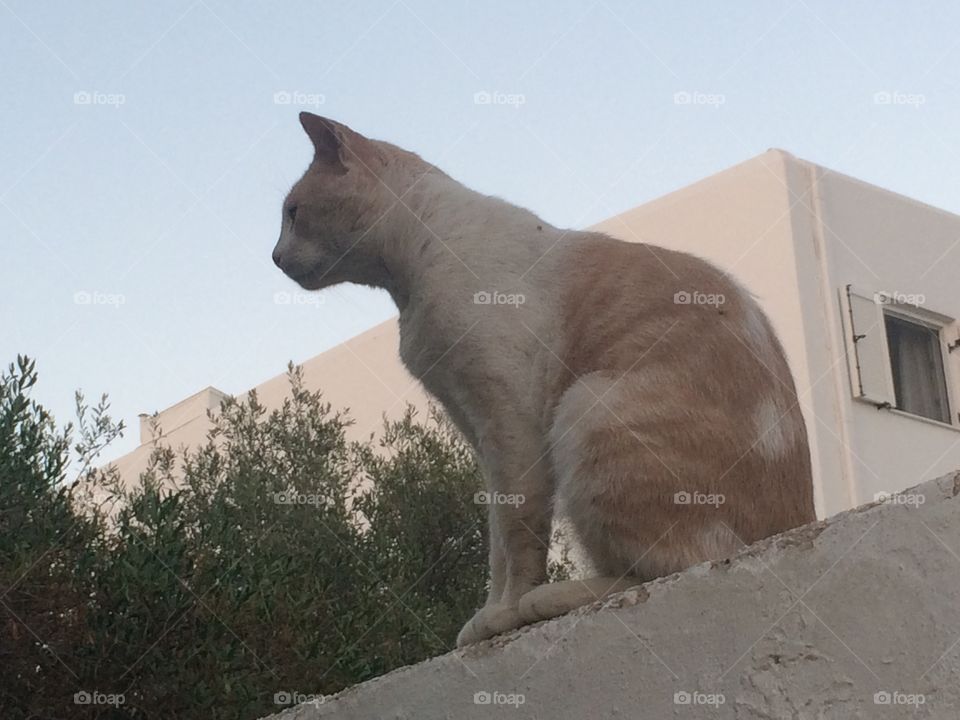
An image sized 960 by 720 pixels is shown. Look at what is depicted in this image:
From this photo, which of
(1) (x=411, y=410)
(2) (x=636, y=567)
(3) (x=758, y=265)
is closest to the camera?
(2) (x=636, y=567)

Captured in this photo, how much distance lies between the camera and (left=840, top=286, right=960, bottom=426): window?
42.4 ft

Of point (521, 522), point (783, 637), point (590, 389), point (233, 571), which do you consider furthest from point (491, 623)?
point (233, 571)

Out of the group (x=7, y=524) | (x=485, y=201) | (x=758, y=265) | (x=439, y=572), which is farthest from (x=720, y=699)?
(x=758, y=265)

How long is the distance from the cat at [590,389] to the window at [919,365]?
942 cm

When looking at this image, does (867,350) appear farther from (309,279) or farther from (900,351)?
(309,279)

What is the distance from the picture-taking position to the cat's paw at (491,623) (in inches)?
169

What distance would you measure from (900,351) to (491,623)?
1047 centimetres

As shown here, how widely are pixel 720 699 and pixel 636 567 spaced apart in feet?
2.89

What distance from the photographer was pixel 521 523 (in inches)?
180

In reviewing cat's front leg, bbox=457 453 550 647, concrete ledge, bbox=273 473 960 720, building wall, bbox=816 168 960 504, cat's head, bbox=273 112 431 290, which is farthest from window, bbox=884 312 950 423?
concrete ledge, bbox=273 473 960 720

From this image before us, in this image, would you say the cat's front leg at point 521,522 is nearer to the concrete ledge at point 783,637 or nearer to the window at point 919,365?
the concrete ledge at point 783,637

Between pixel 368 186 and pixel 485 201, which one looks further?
pixel 368 186

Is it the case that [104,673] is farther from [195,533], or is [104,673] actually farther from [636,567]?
[636,567]

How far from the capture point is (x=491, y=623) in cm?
438
